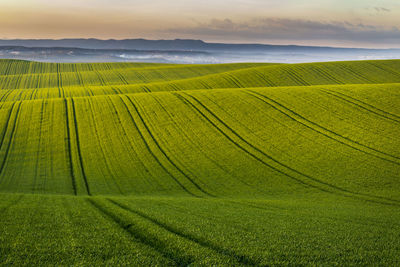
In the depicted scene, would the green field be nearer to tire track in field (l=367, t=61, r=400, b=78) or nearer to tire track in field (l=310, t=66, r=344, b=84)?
tire track in field (l=310, t=66, r=344, b=84)

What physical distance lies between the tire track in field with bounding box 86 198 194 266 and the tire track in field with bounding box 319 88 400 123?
33.0 meters

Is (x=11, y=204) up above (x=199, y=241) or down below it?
below

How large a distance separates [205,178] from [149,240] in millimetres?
15288

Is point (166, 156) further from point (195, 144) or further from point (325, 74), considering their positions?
point (325, 74)

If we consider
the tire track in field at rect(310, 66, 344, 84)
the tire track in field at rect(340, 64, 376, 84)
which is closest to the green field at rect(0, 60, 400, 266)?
the tire track in field at rect(310, 66, 344, 84)

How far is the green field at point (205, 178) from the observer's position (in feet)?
29.9

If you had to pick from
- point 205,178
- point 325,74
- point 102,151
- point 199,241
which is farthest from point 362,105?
point 325,74

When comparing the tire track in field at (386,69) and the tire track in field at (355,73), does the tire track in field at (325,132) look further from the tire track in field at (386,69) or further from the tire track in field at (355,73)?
the tire track in field at (386,69)

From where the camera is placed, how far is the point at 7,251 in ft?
27.8

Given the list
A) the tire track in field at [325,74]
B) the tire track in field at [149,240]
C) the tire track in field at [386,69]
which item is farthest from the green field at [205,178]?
the tire track in field at [386,69]

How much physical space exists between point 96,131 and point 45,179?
11.5 m

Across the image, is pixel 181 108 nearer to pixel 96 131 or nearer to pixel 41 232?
pixel 96 131

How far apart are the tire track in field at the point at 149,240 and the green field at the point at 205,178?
0.05m

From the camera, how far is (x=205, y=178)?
24.8 m
